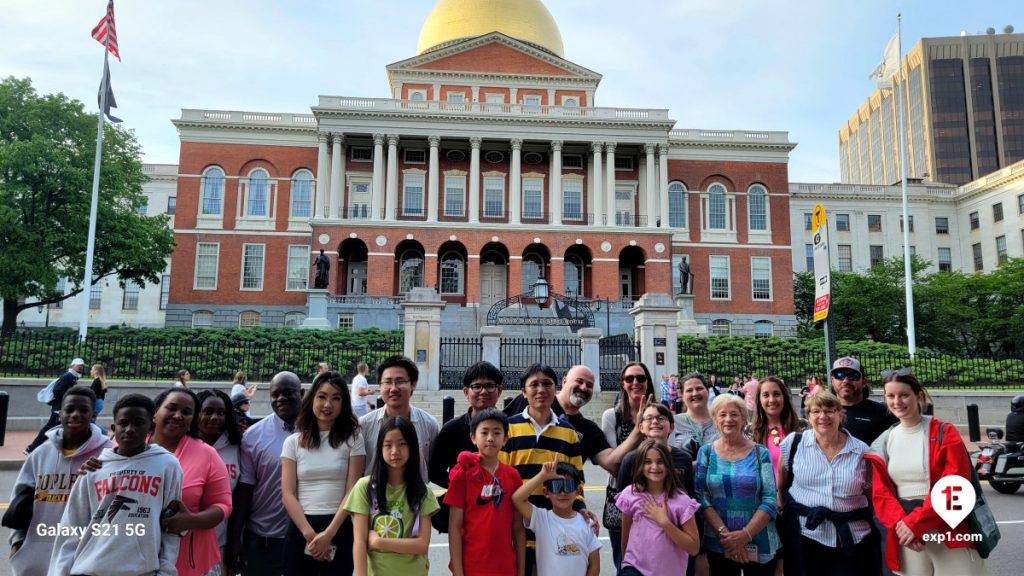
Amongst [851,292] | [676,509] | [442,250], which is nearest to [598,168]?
[442,250]

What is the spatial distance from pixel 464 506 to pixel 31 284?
3443cm

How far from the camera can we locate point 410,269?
4375 cm

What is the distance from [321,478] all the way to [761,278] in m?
45.6

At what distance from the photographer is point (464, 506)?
4.26 m

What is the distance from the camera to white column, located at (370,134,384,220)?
41.8m

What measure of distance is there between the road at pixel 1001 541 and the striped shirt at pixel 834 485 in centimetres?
233

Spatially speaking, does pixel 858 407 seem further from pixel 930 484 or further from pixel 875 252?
pixel 875 252

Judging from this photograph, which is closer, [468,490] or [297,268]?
[468,490]

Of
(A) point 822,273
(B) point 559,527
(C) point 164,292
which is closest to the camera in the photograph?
(B) point 559,527

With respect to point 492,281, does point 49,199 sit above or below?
above

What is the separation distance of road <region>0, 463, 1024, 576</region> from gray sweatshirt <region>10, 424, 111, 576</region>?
2763 millimetres

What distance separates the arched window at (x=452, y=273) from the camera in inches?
1730

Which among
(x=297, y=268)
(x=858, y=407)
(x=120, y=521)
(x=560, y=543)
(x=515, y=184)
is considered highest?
(x=515, y=184)

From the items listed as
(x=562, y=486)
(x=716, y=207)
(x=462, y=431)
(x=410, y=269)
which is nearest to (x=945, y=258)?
(x=716, y=207)
